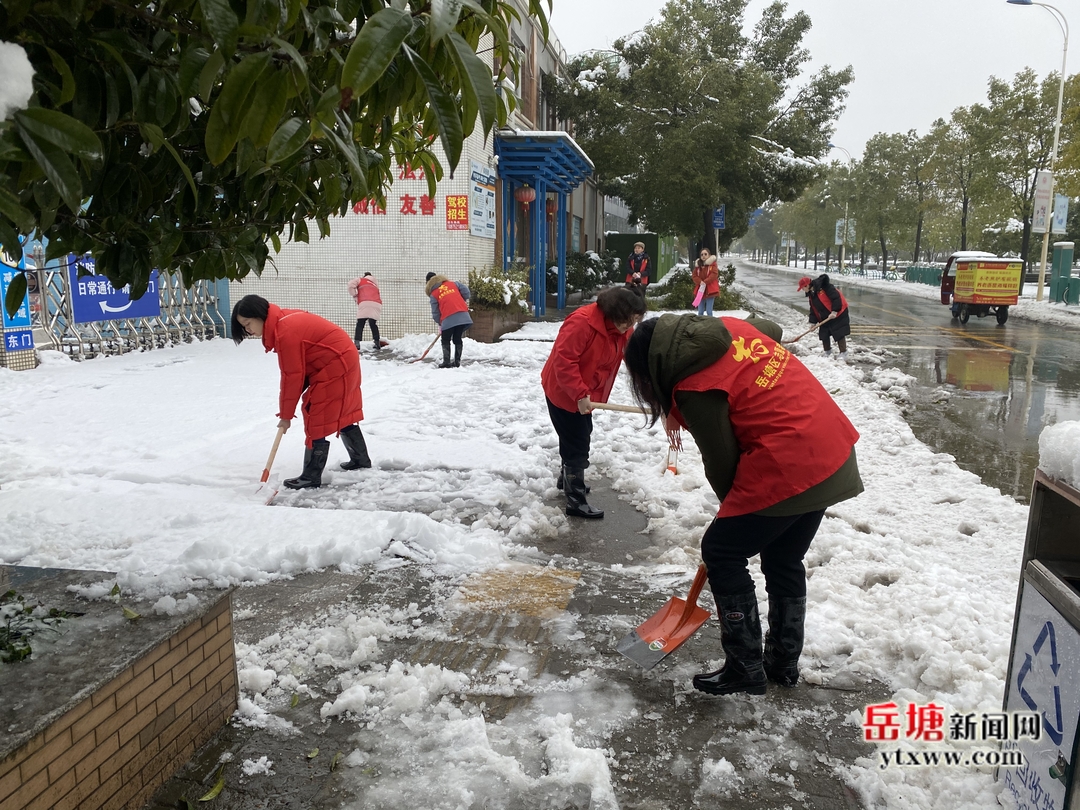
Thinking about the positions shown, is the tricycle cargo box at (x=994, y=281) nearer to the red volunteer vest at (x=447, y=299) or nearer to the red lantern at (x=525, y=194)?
the red lantern at (x=525, y=194)

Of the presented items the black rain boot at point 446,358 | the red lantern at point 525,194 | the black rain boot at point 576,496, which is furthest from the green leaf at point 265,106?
the red lantern at point 525,194

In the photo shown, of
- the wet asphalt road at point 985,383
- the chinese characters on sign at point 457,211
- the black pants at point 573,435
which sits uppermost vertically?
the chinese characters on sign at point 457,211

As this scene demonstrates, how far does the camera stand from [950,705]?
287 cm

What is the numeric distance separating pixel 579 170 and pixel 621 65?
6828mm

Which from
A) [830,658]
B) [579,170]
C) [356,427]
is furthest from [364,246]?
[830,658]

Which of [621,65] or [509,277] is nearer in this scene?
[509,277]

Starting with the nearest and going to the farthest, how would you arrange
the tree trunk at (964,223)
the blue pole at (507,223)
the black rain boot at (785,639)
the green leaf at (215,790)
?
the green leaf at (215,790), the black rain boot at (785,639), the blue pole at (507,223), the tree trunk at (964,223)

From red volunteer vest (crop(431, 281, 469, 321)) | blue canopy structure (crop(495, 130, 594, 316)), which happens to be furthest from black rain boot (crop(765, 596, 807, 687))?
blue canopy structure (crop(495, 130, 594, 316))

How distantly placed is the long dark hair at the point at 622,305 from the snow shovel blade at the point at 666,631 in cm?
191

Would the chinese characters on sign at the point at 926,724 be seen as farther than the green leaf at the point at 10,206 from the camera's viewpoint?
Yes

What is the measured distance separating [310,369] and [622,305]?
2.31 meters

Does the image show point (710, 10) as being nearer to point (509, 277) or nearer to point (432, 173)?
point (509, 277)

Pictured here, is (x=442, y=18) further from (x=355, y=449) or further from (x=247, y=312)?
(x=355, y=449)

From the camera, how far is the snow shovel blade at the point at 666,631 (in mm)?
3232
